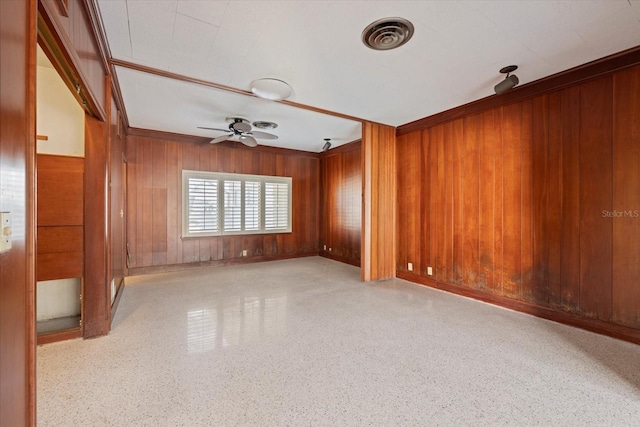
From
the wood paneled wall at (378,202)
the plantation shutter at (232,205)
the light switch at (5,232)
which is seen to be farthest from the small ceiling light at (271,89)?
the plantation shutter at (232,205)

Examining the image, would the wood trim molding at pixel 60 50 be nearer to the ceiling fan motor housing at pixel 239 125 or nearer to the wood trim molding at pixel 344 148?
the ceiling fan motor housing at pixel 239 125

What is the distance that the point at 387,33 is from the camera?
2.28 m

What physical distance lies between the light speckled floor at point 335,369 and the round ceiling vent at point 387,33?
106 inches

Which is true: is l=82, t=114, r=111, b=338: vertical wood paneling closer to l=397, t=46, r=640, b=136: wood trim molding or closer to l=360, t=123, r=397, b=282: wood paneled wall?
l=360, t=123, r=397, b=282: wood paneled wall

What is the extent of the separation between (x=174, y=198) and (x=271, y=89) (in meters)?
3.37

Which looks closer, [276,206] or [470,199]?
[470,199]

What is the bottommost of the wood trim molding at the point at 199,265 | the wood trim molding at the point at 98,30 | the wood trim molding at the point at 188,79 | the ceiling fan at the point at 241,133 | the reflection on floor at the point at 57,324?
the reflection on floor at the point at 57,324

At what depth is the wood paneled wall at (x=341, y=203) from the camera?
6121 millimetres

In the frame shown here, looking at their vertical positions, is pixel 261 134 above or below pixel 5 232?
above

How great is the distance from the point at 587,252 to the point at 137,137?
6818 mm

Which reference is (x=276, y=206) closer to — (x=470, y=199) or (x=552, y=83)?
(x=470, y=199)

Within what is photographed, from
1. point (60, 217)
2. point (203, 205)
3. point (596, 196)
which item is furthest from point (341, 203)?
point (60, 217)

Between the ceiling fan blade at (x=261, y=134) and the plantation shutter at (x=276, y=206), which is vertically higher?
the ceiling fan blade at (x=261, y=134)

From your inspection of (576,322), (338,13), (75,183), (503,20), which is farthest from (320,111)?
(576,322)
